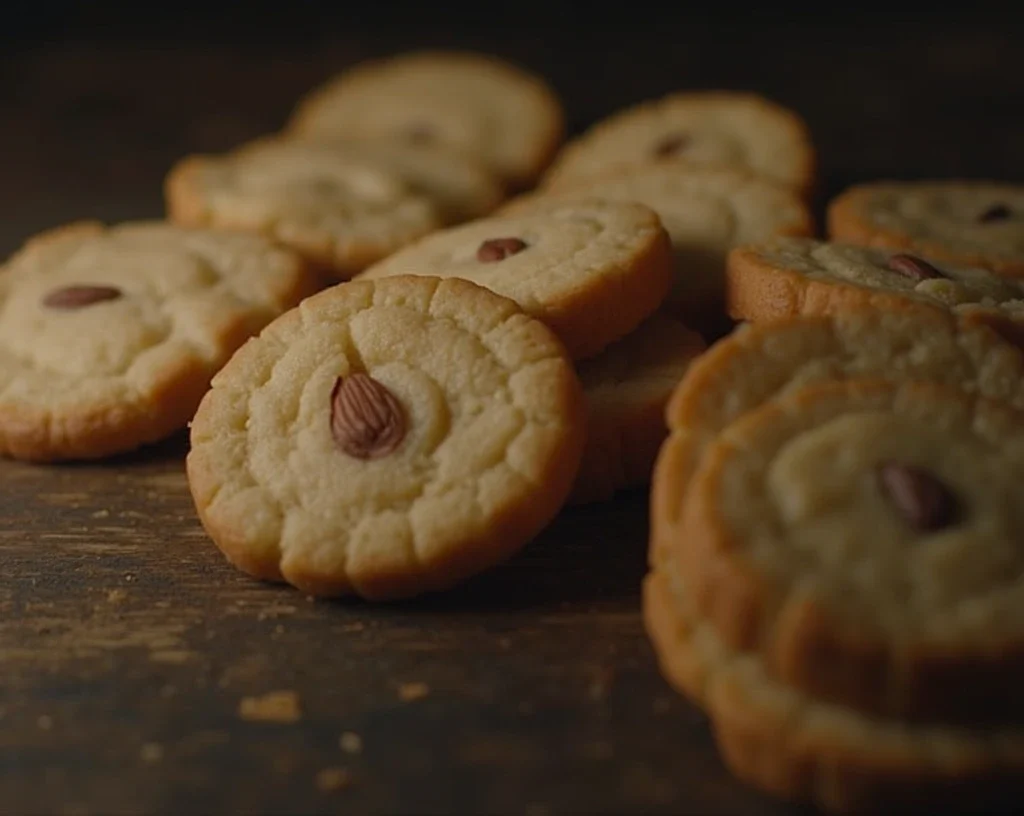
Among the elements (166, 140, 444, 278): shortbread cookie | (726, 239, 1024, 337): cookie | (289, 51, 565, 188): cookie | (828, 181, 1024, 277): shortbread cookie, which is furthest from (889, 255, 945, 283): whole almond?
(289, 51, 565, 188): cookie

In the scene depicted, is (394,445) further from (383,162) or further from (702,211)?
(383,162)

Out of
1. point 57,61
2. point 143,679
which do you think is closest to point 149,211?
point 57,61

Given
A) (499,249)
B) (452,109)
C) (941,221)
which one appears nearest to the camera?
(499,249)

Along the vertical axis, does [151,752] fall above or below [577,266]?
below

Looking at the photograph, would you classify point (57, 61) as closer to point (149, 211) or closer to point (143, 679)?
point (149, 211)

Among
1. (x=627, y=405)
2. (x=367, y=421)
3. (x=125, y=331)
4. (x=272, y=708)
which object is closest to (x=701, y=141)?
(x=627, y=405)

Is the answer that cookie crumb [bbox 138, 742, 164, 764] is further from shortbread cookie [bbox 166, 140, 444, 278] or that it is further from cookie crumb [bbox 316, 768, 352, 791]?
shortbread cookie [bbox 166, 140, 444, 278]
